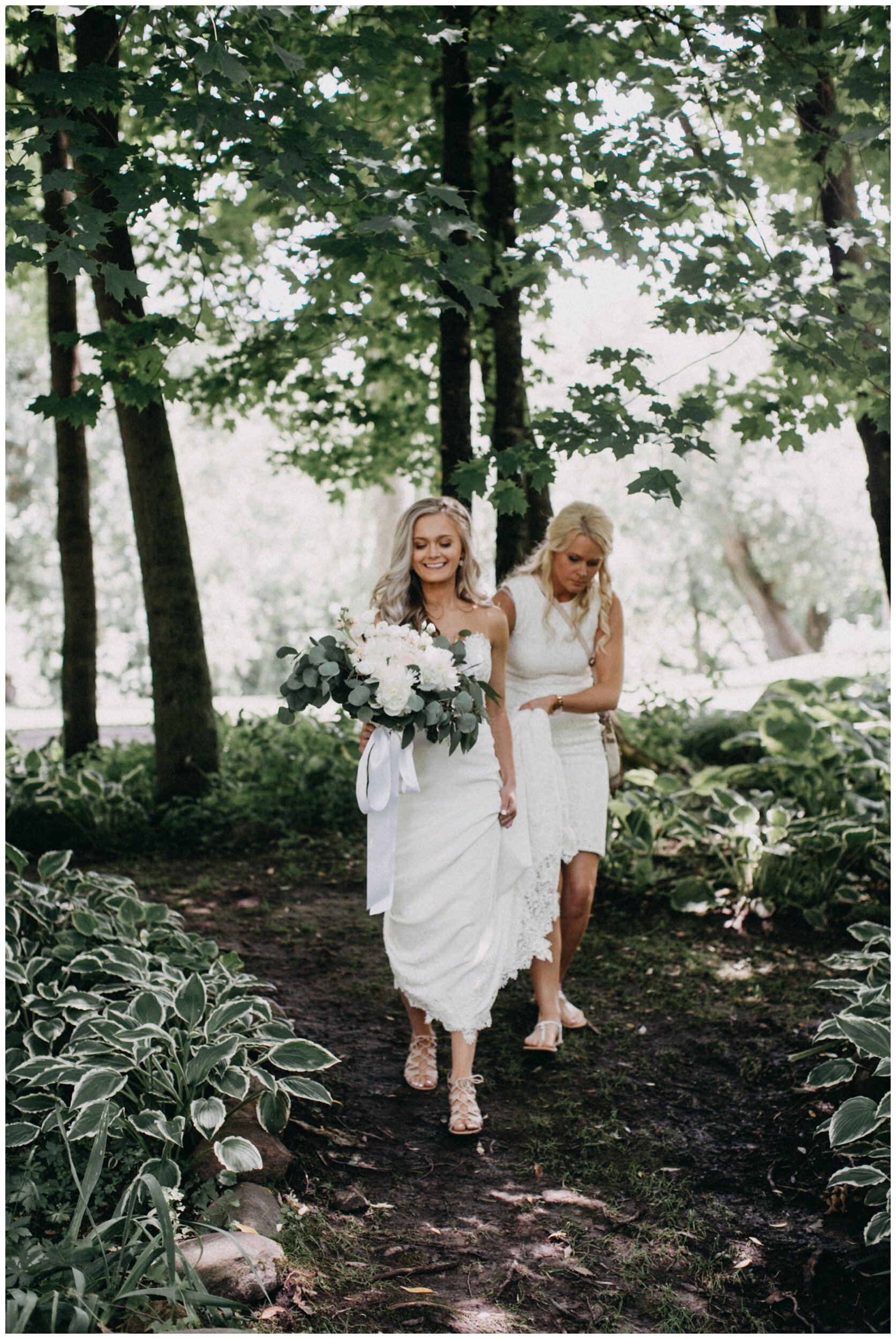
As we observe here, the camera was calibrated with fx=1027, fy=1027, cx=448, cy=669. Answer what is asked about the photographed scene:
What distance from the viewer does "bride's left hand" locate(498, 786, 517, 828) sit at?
4.07 metres

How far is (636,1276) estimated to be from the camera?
9.84 feet

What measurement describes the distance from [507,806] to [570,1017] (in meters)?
1.27

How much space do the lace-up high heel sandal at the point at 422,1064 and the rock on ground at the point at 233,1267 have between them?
1.30 meters

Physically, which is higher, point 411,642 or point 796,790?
Result: point 411,642

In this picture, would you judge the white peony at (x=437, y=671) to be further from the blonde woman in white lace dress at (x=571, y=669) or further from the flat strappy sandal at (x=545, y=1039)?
the flat strappy sandal at (x=545, y=1039)

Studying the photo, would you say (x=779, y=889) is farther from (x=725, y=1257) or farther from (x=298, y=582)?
(x=298, y=582)

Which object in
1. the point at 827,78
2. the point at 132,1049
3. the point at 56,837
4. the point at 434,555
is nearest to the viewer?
the point at 132,1049

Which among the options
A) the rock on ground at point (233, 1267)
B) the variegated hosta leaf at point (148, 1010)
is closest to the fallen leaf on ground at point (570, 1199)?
the rock on ground at point (233, 1267)

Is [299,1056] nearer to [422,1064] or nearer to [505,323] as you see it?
[422,1064]

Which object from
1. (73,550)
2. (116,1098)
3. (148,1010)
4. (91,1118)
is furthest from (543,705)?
(73,550)

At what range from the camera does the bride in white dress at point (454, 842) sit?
3.88 metres

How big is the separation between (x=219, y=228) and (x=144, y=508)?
265 centimetres

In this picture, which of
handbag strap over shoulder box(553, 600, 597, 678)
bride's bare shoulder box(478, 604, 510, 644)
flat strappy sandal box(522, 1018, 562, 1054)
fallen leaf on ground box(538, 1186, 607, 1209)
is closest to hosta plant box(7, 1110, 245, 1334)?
fallen leaf on ground box(538, 1186, 607, 1209)

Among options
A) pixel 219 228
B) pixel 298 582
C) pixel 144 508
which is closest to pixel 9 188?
pixel 144 508
